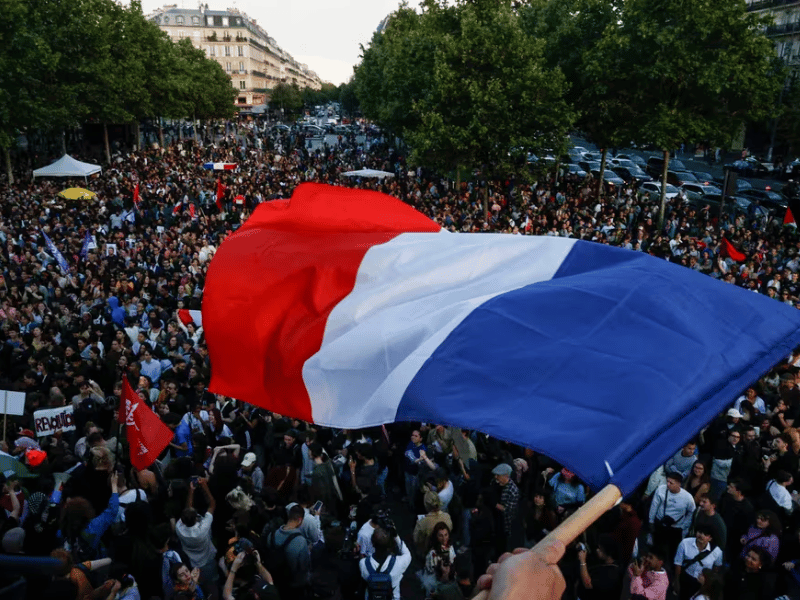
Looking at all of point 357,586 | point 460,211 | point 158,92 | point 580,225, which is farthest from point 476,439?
point 158,92

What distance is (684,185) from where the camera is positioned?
31312 mm

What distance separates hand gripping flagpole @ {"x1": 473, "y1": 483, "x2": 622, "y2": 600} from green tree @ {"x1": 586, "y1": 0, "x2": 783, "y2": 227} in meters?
22.9

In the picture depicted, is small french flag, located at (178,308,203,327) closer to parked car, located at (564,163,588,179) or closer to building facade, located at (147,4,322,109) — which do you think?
parked car, located at (564,163,588,179)

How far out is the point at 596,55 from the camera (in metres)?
24.8

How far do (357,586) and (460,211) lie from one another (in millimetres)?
19233

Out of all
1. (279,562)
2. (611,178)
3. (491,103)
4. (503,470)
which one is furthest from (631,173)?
(279,562)

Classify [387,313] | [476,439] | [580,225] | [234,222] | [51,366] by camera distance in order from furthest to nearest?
[234,222], [580,225], [51,366], [476,439], [387,313]

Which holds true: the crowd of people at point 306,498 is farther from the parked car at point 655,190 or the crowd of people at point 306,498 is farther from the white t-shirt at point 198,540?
the parked car at point 655,190

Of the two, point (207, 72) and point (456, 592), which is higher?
point (207, 72)

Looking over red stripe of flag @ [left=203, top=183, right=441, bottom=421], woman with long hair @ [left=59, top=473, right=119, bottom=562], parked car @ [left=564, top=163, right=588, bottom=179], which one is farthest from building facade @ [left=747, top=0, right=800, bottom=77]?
woman with long hair @ [left=59, top=473, right=119, bottom=562]

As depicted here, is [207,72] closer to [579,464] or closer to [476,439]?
[476,439]

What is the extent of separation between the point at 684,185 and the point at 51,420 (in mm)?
30204

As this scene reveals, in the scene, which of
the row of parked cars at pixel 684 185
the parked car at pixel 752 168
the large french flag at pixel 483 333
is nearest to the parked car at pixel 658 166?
the row of parked cars at pixel 684 185

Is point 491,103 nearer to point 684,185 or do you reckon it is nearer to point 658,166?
point 684,185
